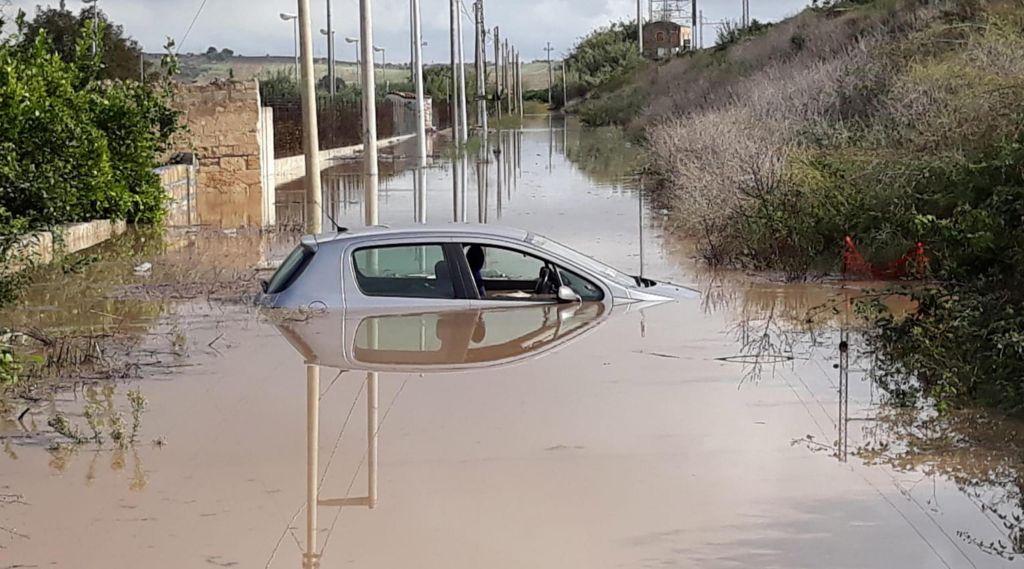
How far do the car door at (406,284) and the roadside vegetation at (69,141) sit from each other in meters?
3.60

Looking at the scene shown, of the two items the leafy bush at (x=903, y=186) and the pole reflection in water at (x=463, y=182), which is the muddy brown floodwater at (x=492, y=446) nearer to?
the leafy bush at (x=903, y=186)

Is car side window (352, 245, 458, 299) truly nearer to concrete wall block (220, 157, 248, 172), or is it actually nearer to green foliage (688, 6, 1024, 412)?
green foliage (688, 6, 1024, 412)

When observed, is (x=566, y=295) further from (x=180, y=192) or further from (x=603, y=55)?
(x=603, y=55)

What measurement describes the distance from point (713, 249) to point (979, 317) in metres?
6.15

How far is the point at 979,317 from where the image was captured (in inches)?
473

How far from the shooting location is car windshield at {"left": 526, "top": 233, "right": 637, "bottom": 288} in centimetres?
1360

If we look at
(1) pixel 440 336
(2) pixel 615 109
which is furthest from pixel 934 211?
(2) pixel 615 109

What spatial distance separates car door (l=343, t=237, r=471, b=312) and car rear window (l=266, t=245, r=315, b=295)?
1.47 ft

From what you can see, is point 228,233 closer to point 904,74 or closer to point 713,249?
point 713,249

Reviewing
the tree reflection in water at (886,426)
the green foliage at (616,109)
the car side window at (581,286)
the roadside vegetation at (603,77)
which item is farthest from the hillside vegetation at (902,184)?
the roadside vegetation at (603,77)

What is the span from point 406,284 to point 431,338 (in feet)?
3.85

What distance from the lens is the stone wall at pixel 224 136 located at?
30.9 m

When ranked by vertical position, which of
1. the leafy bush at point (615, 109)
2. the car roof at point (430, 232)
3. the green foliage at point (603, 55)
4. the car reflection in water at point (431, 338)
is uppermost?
the green foliage at point (603, 55)

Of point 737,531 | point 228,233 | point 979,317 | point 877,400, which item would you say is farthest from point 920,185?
point 228,233
